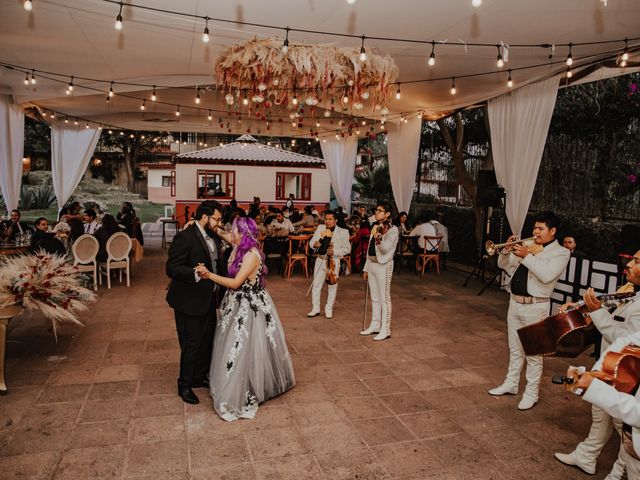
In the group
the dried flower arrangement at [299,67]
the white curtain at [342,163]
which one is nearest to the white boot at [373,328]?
the dried flower arrangement at [299,67]

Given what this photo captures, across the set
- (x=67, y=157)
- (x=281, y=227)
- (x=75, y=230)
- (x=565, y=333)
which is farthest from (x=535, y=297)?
(x=67, y=157)

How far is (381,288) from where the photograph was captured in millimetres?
5488

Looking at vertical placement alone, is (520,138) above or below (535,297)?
above

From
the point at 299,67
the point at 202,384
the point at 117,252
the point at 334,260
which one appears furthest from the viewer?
the point at 117,252

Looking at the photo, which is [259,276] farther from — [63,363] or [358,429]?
[63,363]

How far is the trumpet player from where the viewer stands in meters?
3.57

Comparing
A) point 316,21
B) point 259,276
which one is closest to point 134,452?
point 259,276

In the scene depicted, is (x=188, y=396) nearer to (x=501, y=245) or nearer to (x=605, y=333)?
(x=501, y=245)

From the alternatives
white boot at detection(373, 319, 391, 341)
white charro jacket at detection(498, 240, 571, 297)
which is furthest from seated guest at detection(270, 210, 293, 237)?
white charro jacket at detection(498, 240, 571, 297)

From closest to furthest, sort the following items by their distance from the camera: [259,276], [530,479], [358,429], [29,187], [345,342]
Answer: [530,479]
[358,429]
[259,276]
[345,342]
[29,187]

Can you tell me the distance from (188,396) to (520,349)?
2761 mm

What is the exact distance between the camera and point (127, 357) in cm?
473

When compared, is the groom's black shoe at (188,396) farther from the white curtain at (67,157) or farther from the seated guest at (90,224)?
the white curtain at (67,157)

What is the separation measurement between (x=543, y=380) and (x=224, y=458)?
312 cm
